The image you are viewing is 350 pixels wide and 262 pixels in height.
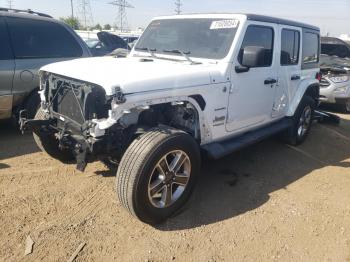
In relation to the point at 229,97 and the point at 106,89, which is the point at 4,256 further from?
the point at 229,97

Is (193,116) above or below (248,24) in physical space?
below

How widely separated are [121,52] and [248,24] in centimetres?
204

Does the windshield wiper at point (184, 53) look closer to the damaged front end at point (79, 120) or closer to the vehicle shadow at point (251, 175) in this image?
the damaged front end at point (79, 120)

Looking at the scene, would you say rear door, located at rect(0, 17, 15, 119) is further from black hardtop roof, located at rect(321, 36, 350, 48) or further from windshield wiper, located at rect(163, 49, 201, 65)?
black hardtop roof, located at rect(321, 36, 350, 48)

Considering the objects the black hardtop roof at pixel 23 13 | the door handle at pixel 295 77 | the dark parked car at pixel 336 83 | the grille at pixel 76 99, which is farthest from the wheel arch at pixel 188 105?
the dark parked car at pixel 336 83

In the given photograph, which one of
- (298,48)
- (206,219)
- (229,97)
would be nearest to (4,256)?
(206,219)

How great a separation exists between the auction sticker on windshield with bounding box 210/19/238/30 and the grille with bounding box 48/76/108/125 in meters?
1.78

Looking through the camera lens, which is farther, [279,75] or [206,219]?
[279,75]

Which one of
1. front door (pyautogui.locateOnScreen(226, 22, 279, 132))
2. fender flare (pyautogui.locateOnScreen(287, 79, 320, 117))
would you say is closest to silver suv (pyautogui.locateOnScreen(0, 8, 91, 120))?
front door (pyautogui.locateOnScreen(226, 22, 279, 132))

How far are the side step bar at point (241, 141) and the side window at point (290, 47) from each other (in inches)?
36.5

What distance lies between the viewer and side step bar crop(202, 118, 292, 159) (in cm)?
411

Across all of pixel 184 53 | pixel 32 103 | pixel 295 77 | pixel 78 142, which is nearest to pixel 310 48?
pixel 295 77

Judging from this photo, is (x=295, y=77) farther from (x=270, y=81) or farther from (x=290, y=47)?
(x=270, y=81)

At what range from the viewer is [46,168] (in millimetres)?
4707
